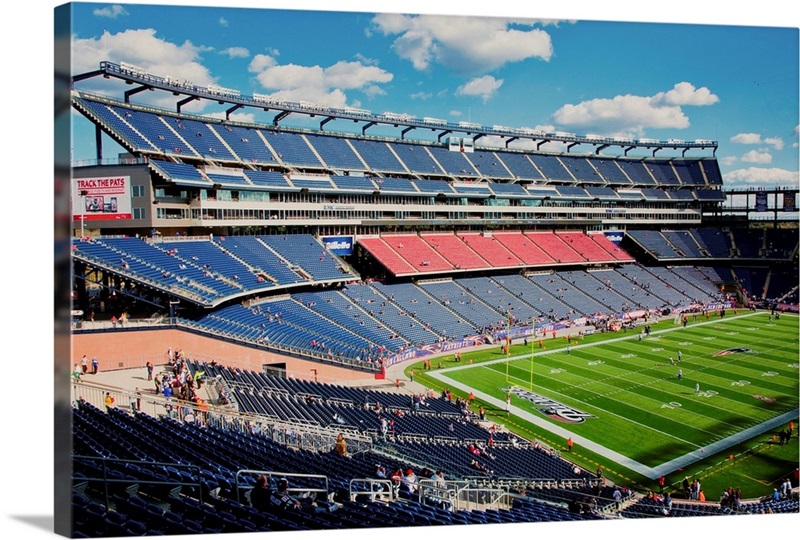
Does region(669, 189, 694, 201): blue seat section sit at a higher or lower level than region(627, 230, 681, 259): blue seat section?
higher

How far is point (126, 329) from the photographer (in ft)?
59.6

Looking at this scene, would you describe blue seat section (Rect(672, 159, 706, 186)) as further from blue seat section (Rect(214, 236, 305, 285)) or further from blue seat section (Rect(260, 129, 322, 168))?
blue seat section (Rect(214, 236, 305, 285))

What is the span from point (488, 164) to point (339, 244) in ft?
60.3

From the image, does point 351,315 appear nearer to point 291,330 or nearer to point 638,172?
point 291,330

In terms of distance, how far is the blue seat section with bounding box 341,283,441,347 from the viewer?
31005mm

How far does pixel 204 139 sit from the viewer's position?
34.6m

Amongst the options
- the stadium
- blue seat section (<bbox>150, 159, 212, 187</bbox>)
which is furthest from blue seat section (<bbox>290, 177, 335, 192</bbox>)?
blue seat section (<bbox>150, 159, 212, 187</bbox>)

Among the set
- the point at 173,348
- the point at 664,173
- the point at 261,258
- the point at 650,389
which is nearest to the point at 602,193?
the point at 664,173

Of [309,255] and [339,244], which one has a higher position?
[339,244]

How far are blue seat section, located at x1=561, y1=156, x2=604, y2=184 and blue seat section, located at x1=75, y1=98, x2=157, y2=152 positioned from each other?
37008mm

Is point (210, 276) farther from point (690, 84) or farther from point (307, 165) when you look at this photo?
point (690, 84)

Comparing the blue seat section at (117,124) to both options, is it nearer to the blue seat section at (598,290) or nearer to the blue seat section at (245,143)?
the blue seat section at (245,143)

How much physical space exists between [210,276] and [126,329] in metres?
7.07

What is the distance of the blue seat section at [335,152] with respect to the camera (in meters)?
40.9
